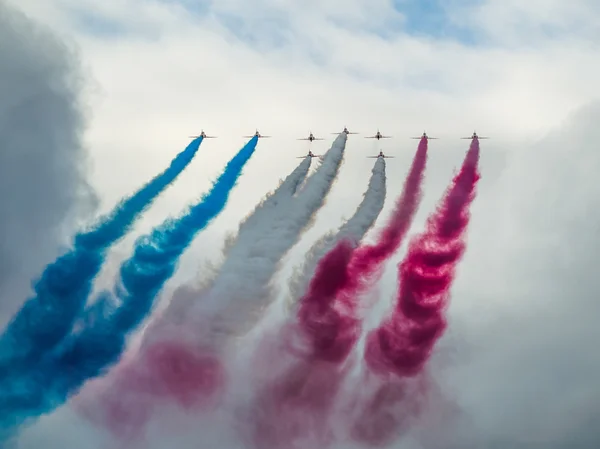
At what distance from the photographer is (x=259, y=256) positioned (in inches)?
3698

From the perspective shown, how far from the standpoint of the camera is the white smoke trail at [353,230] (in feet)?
303

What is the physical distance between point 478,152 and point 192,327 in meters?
27.4

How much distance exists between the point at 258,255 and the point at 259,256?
132 mm

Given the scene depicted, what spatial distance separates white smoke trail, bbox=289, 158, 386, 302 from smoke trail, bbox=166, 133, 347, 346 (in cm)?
203

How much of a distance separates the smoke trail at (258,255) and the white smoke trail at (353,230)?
203 centimetres

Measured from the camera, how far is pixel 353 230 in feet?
302

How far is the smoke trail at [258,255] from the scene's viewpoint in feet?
307

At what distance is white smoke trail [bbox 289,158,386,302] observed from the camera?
303 feet

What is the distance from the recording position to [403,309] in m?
93.0

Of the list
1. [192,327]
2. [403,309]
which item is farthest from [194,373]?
[403,309]

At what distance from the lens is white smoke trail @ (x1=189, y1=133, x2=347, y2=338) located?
93.6 metres

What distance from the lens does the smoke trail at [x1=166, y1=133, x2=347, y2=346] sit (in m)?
93.6

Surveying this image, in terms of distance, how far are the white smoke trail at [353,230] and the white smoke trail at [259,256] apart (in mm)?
1987

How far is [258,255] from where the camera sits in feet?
308
